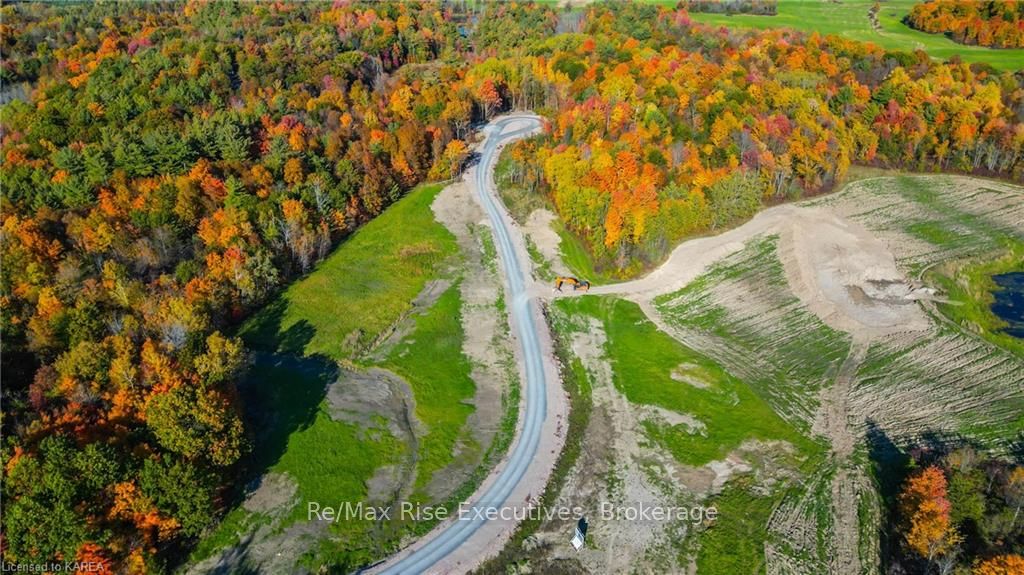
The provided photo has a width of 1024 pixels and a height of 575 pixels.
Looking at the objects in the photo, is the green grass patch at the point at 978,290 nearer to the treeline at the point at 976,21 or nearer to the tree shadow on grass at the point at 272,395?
the tree shadow on grass at the point at 272,395

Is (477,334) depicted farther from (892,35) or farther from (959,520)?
(892,35)

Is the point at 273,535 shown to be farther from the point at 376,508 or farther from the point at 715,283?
the point at 715,283

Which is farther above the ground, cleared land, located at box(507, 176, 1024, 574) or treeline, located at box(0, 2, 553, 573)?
treeline, located at box(0, 2, 553, 573)

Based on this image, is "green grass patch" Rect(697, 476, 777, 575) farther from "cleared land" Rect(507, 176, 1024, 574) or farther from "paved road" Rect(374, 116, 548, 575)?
"paved road" Rect(374, 116, 548, 575)

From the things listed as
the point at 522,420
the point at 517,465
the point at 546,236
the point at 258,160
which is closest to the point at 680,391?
the point at 522,420

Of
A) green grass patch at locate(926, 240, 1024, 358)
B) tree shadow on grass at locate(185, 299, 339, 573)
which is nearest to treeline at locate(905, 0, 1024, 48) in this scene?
green grass patch at locate(926, 240, 1024, 358)

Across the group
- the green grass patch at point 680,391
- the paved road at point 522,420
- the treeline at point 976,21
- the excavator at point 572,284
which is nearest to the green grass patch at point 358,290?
the paved road at point 522,420

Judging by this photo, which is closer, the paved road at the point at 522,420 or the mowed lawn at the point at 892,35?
the paved road at the point at 522,420

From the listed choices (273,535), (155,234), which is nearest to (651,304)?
(273,535)
